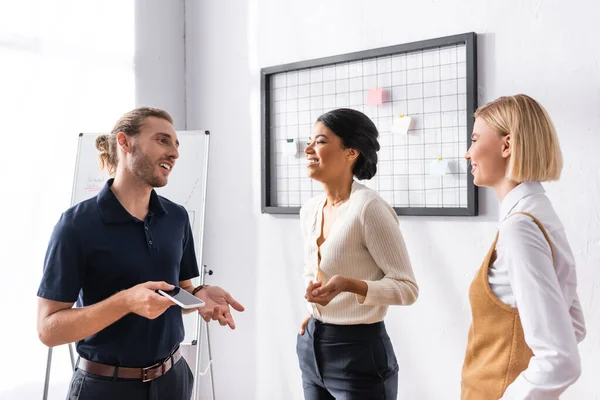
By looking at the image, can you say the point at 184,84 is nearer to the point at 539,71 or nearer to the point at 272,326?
the point at 272,326

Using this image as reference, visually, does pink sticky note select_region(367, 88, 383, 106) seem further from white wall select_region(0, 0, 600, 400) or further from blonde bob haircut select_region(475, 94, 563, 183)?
blonde bob haircut select_region(475, 94, 563, 183)

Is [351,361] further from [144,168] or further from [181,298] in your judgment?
[144,168]

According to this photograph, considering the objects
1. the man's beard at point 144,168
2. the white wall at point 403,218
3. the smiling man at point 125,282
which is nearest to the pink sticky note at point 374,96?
the white wall at point 403,218

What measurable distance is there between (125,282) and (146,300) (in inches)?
8.9

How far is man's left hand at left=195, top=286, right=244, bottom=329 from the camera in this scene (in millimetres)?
1532

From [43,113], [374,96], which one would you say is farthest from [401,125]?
[43,113]

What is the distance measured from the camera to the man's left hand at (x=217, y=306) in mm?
1532

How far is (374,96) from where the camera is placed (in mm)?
2580

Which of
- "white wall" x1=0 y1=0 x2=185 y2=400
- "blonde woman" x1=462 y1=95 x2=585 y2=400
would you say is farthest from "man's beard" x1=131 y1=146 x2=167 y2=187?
"white wall" x1=0 y1=0 x2=185 y2=400

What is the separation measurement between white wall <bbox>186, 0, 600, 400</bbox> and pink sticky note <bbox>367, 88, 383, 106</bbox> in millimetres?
223

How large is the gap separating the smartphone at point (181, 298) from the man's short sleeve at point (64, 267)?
0.25m

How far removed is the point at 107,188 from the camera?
1.60 m

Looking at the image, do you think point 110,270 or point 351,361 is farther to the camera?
point 351,361

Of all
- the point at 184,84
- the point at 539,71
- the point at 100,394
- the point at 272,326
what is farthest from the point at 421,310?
the point at 184,84
